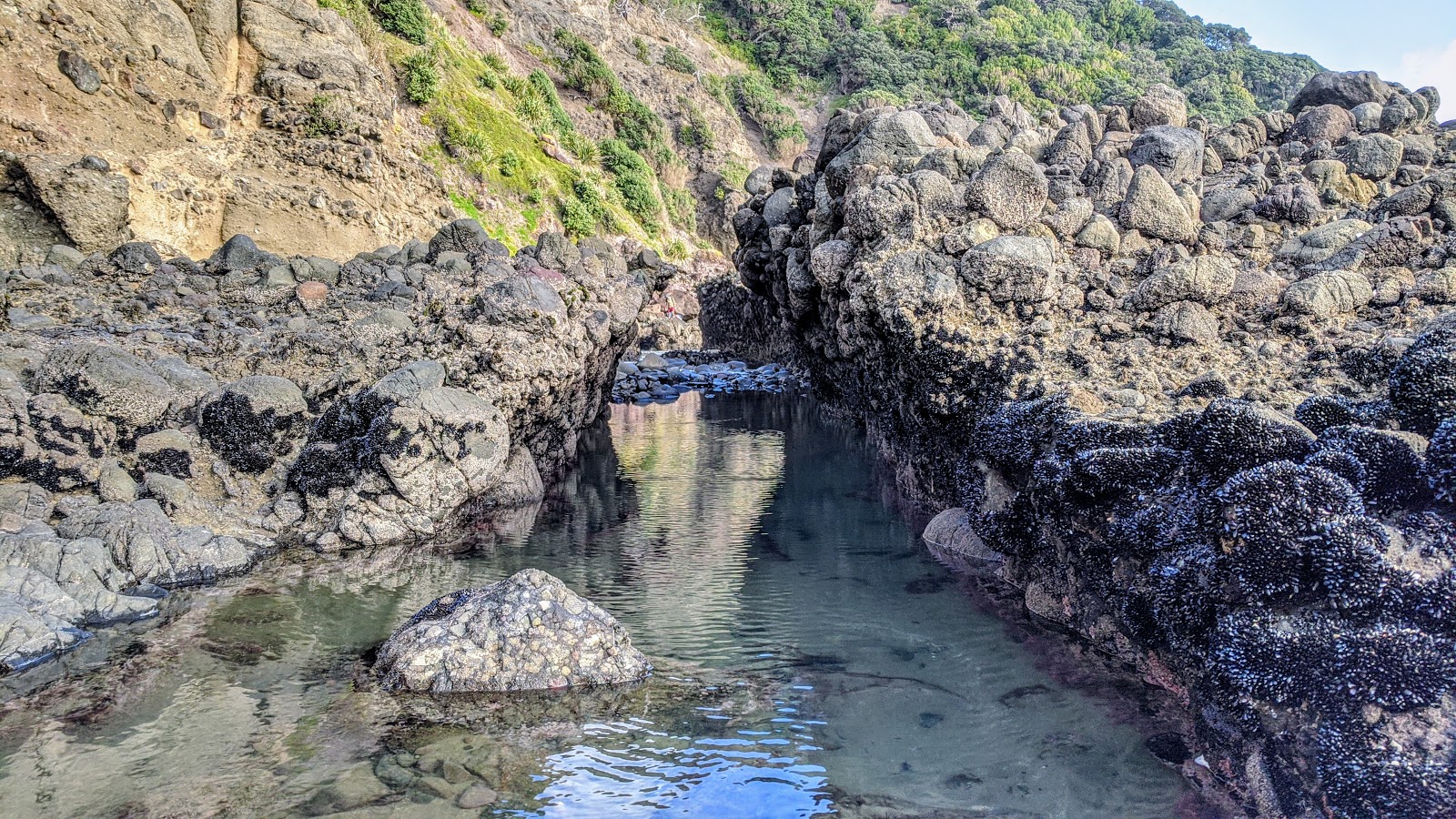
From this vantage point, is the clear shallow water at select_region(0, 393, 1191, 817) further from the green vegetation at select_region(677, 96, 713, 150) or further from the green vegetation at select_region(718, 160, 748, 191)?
the green vegetation at select_region(677, 96, 713, 150)

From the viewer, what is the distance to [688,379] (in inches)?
1286

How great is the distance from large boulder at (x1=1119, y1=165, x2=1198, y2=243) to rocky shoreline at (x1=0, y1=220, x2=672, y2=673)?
337 inches

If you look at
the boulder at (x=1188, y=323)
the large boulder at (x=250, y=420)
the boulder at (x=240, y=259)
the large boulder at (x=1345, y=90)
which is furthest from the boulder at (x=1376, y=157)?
the boulder at (x=240, y=259)

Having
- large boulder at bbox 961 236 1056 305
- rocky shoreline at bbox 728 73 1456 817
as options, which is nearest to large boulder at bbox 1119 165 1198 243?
rocky shoreline at bbox 728 73 1456 817

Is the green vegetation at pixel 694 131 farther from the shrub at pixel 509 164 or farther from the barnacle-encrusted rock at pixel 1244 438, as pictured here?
the barnacle-encrusted rock at pixel 1244 438

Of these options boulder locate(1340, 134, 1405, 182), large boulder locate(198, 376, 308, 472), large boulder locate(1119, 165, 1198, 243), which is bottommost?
large boulder locate(198, 376, 308, 472)

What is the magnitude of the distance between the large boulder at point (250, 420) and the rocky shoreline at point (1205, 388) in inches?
318

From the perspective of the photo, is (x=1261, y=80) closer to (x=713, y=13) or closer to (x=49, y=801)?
(x=713, y=13)

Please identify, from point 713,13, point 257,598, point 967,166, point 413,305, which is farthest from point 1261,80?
point 257,598

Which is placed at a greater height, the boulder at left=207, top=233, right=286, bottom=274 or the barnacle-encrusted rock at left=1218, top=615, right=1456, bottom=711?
the boulder at left=207, top=233, right=286, bottom=274

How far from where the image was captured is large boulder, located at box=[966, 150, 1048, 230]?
41.4ft

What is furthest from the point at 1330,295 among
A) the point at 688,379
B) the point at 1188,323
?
the point at 688,379

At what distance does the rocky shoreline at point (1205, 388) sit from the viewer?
186 inches

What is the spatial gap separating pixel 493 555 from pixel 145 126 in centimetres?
1388
